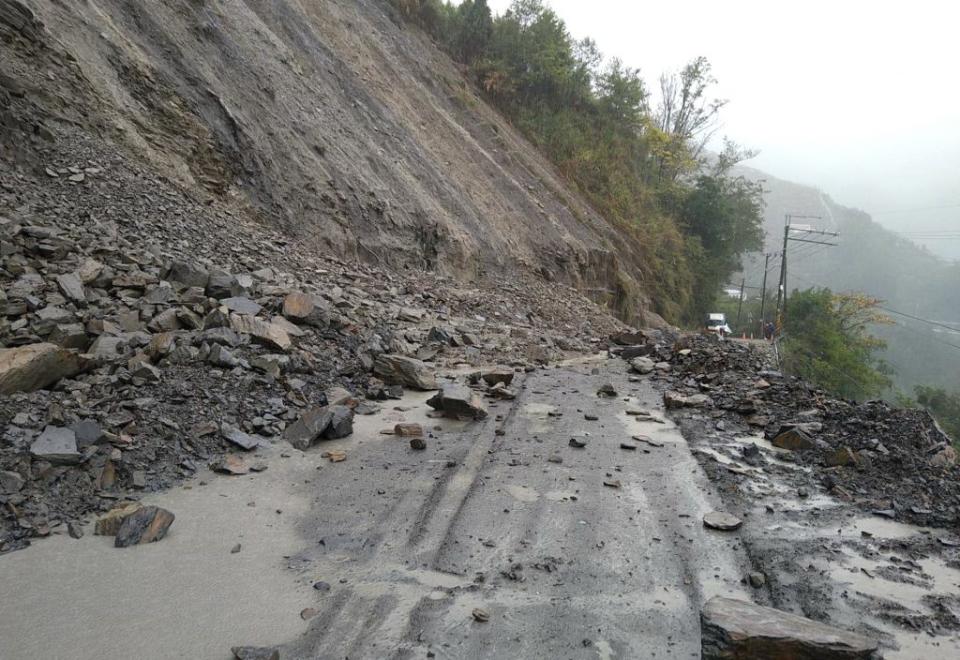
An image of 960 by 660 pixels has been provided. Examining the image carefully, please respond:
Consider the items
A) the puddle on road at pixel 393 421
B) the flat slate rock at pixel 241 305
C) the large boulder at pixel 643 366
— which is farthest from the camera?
Answer: the large boulder at pixel 643 366

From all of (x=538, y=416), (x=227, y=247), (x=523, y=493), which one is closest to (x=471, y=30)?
(x=227, y=247)

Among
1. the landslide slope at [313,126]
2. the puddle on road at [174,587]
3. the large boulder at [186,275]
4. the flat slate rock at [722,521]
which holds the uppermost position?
the landslide slope at [313,126]

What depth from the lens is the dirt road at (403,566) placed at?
2.70 m

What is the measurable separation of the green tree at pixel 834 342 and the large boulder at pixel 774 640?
2139 centimetres

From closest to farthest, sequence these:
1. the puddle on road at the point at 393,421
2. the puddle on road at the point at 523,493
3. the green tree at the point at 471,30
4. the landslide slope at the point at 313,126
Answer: the puddle on road at the point at 523,493 < the puddle on road at the point at 393,421 < the landslide slope at the point at 313,126 < the green tree at the point at 471,30

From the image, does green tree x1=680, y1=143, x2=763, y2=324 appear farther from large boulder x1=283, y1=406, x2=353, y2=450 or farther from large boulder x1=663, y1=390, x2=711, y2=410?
large boulder x1=283, y1=406, x2=353, y2=450

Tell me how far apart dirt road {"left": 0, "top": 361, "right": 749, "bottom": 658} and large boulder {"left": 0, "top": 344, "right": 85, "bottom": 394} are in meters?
1.57

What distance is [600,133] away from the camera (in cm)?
2445

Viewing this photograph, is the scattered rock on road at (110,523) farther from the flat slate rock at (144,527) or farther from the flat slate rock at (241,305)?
the flat slate rock at (241,305)

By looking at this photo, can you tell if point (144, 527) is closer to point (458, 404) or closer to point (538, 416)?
point (458, 404)

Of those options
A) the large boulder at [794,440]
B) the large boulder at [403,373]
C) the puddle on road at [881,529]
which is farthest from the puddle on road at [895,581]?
the large boulder at [403,373]

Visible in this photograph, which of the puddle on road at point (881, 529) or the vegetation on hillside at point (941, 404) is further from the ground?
the puddle on road at point (881, 529)

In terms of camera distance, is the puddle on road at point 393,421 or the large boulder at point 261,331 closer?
the puddle on road at point 393,421

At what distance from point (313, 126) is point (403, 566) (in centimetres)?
1173
